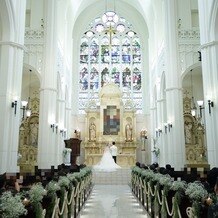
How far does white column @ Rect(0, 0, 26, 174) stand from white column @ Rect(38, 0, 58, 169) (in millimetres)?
6793

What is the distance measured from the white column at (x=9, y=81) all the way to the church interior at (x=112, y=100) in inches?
1.7

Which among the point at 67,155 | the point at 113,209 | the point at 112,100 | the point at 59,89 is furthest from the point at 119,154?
the point at 113,209

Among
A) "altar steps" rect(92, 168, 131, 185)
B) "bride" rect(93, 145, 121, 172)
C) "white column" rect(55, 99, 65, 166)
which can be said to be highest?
"white column" rect(55, 99, 65, 166)

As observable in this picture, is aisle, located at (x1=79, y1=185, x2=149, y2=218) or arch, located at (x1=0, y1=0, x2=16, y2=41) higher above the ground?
Result: arch, located at (x1=0, y1=0, x2=16, y2=41)

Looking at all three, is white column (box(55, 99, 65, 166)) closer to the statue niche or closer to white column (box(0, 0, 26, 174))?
the statue niche

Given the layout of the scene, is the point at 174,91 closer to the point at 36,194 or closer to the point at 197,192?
the point at 197,192

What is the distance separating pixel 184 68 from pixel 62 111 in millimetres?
10983

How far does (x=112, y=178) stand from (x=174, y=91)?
26.5ft

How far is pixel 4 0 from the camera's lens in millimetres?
12727

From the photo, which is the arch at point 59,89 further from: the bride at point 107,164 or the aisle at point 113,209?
the aisle at point 113,209

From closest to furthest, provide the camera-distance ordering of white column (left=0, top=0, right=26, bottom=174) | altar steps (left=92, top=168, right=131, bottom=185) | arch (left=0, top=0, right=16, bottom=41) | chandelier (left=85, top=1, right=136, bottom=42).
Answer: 1. white column (left=0, top=0, right=26, bottom=174)
2. arch (left=0, top=0, right=16, bottom=41)
3. altar steps (left=92, top=168, right=131, bottom=185)
4. chandelier (left=85, top=1, right=136, bottom=42)

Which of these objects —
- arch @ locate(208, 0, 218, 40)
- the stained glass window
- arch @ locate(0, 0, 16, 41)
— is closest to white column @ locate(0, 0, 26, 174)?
arch @ locate(0, 0, 16, 41)

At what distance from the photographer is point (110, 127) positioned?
3231 centimetres

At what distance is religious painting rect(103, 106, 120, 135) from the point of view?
32188 millimetres
